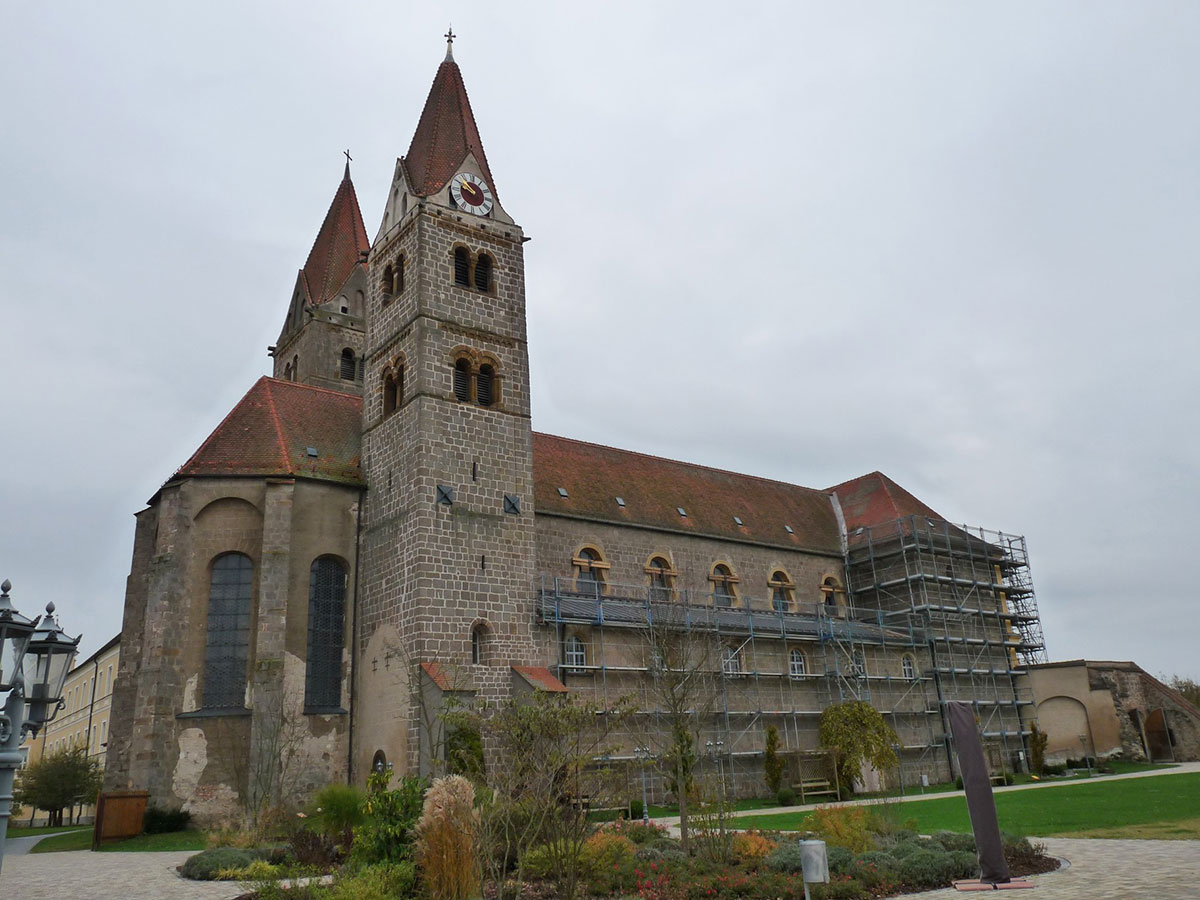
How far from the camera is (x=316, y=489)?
94.6 ft

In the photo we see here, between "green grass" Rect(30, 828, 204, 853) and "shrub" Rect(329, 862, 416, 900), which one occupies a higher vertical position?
"green grass" Rect(30, 828, 204, 853)

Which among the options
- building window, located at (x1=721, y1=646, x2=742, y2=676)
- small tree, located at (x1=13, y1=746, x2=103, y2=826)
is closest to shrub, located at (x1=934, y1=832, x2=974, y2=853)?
building window, located at (x1=721, y1=646, x2=742, y2=676)

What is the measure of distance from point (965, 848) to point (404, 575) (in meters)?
16.6

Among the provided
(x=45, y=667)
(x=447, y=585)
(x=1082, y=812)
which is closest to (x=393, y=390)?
(x=447, y=585)

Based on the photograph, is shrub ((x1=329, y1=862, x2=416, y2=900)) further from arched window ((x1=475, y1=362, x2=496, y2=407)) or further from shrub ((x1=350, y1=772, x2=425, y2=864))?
arched window ((x1=475, y1=362, x2=496, y2=407))

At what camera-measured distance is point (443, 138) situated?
110 feet

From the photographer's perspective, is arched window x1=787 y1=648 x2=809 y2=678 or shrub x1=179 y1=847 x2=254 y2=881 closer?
shrub x1=179 y1=847 x2=254 y2=881

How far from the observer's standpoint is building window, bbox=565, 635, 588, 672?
28.2 m

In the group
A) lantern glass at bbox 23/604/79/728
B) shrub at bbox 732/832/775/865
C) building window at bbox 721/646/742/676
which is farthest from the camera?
building window at bbox 721/646/742/676

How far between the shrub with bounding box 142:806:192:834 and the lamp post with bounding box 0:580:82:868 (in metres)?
16.1

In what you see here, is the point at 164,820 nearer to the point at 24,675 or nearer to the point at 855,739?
the point at 24,675

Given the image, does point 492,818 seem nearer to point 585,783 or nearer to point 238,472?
point 585,783

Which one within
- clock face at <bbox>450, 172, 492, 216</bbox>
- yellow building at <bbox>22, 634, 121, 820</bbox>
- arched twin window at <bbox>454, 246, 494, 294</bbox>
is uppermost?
clock face at <bbox>450, 172, 492, 216</bbox>

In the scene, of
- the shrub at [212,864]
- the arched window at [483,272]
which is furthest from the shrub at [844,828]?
the arched window at [483,272]
